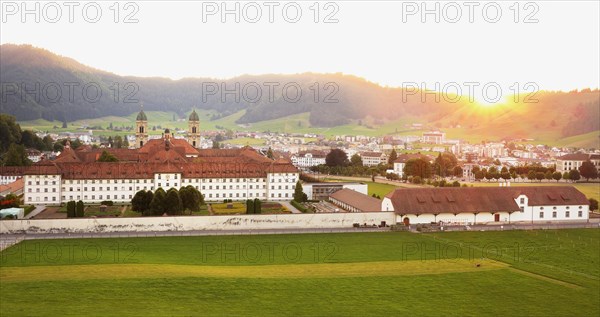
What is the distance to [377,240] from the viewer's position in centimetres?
4284

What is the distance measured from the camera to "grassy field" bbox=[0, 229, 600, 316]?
27.0 m

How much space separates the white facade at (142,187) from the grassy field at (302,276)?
1978 centimetres

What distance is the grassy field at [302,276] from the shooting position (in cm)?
2698

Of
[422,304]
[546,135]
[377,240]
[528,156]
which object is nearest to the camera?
[422,304]

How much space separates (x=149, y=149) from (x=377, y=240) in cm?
4732

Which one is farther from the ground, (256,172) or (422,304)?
(256,172)

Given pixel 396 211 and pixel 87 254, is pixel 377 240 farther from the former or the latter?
pixel 87 254

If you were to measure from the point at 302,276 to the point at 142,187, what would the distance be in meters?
33.9

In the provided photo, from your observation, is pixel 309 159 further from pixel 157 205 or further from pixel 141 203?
pixel 157 205

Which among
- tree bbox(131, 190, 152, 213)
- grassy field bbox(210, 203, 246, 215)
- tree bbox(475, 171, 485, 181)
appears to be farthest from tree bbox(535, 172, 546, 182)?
tree bbox(131, 190, 152, 213)

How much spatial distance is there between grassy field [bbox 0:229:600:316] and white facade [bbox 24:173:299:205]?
19779 mm

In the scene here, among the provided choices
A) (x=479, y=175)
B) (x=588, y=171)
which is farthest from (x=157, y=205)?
(x=588, y=171)

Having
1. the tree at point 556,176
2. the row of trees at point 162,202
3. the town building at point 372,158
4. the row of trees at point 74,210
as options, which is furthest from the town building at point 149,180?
the town building at point 372,158

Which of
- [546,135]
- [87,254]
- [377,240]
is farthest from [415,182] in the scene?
[546,135]
